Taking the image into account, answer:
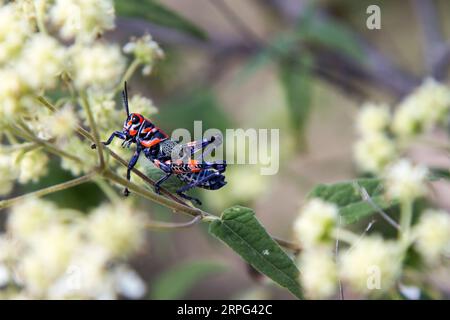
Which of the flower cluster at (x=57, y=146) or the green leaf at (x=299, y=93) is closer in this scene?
the flower cluster at (x=57, y=146)

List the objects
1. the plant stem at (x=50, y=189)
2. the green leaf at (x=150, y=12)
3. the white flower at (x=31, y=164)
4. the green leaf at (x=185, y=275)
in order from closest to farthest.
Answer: the plant stem at (x=50, y=189) → the white flower at (x=31, y=164) → the green leaf at (x=150, y=12) → the green leaf at (x=185, y=275)

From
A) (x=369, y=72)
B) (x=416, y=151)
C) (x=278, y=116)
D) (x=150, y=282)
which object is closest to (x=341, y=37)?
(x=369, y=72)

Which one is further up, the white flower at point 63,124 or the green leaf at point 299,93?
the green leaf at point 299,93

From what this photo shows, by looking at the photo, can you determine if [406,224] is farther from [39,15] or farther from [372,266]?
[39,15]

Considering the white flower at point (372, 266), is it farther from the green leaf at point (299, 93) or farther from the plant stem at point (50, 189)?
the green leaf at point (299, 93)

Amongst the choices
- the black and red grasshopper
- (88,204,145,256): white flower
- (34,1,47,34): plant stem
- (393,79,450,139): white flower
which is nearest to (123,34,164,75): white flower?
the black and red grasshopper

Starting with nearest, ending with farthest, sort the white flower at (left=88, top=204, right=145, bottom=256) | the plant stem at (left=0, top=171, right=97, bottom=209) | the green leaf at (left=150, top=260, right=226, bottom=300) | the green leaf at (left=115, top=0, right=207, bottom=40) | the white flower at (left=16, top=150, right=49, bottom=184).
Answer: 1. the white flower at (left=88, top=204, right=145, bottom=256)
2. the plant stem at (left=0, top=171, right=97, bottom=209)
3. the white flower at (left=16, top=150, right=49, bottom=184)
4. the green leaf at (left=115, top=0, right=207, bottom=40)
5. the green leaf at (left=150, top=260, right=226, bottom=300)

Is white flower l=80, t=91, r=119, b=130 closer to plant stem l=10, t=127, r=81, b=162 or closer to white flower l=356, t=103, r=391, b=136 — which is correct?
plant stem l=10, t=127, r=81, b=162

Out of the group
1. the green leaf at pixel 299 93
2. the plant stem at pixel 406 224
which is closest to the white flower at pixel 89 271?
the plant stem at pixel 406 224
